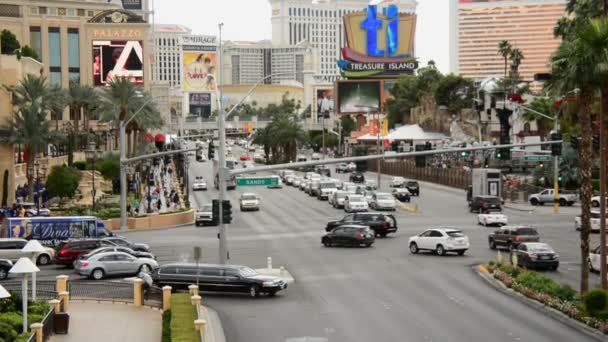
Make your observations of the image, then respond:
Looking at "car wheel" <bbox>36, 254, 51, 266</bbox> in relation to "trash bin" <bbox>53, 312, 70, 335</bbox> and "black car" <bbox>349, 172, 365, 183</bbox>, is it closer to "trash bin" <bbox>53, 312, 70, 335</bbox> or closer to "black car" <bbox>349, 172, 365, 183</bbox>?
"trash bin" <bbox>53, 312, 70, 335</bbox>

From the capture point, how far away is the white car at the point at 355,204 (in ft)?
228

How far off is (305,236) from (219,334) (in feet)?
93.0

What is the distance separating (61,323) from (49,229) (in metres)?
22.1

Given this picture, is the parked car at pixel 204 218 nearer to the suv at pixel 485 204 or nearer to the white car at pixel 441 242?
the suv at pixel 485 204

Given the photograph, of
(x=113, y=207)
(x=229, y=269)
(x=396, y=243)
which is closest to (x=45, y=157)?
(x=113, y=207)

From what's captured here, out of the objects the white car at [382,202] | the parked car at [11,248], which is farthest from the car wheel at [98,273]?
the white car at [382,202]

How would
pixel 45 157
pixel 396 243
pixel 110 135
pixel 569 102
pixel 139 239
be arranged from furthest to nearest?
1. pixel 110 135
2. pixel 45 157
3. pixel 139 239
4. pixel 396 243
5. pixel 569 102

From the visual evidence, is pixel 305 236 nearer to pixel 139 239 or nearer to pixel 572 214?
pixel 139 239

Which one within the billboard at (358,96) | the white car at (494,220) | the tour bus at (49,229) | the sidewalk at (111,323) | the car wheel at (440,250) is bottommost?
the sidewalk at (111,323)

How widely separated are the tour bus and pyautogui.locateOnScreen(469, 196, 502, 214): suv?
27869mm

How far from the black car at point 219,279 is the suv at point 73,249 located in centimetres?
946

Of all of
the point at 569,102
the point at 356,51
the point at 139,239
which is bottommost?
the point at 139,239

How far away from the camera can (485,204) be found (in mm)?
68562

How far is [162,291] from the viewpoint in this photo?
105 feet
